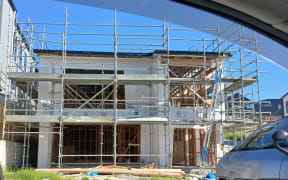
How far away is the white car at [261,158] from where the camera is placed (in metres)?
2.72

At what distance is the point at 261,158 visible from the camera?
3131 mm

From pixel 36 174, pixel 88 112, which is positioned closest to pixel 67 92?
pixel 88 112

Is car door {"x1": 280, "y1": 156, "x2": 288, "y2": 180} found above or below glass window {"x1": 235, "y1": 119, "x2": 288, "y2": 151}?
below

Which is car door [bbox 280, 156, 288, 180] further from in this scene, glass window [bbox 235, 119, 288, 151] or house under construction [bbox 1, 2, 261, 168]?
house under construction [bbox 1, 2, 261, 168]

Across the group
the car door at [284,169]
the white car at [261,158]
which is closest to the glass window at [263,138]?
the white car at [261,158]

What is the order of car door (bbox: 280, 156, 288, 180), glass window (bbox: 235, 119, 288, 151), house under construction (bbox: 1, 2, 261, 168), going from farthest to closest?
1. house under construction (bbox: 1, 2, 261, 168)
2. glass window (bbox: 235, 119, 288, 151)
3. car door (bbox: 280, 156, 288, 180)

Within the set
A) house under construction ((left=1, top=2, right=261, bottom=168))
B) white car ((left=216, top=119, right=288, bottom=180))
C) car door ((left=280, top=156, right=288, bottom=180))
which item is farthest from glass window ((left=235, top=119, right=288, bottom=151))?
house under construction ((left=1, top=2, right=261, bottom=168))

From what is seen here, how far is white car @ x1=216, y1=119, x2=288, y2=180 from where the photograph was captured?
272 cm

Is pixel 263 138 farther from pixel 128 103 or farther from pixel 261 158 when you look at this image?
pixel 128 103

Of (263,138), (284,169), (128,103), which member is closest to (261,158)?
(284,169)

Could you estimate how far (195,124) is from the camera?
15.8 m

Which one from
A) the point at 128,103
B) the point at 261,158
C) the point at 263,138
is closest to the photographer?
the point at 261,158

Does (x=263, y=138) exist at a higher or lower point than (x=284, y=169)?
higher

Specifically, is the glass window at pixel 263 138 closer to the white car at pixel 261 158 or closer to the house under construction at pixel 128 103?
the white car at pixel 261 158
